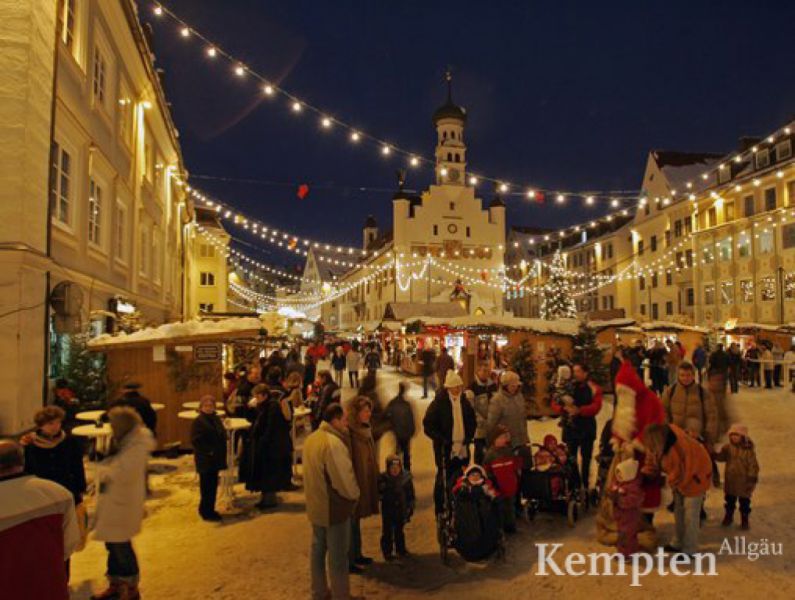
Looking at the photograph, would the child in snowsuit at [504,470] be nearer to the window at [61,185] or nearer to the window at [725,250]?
the window at [61,185]

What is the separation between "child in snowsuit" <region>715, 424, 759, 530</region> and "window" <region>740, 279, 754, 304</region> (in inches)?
1215

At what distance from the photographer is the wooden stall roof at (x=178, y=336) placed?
1078 cm

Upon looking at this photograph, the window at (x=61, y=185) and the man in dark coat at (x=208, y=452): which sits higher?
the window at (x=61, y=185)

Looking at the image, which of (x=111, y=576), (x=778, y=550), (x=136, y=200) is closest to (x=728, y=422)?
(x=778, y=550)

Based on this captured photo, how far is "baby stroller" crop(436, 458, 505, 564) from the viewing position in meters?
5.77

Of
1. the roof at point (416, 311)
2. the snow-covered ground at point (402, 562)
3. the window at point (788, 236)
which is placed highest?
the window at point (788, 236)

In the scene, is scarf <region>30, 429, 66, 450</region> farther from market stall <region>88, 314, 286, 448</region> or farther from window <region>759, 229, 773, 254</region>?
window <region>759, 229, 773, 254</region>

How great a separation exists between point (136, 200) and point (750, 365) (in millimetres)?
21181

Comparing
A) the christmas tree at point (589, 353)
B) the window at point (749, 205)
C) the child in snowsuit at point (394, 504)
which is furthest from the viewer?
the window at point (749, 205)

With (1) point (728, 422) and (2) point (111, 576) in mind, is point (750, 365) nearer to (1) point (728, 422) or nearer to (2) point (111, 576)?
(1) point (728, 422)

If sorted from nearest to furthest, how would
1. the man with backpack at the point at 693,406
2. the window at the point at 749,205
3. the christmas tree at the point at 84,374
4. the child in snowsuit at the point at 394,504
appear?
the child in snowsuit at the point at 394,504 → the man with backpack at the point at 693,406 → the christmas tree at the point at 84,374 → the window at the point at 749,205

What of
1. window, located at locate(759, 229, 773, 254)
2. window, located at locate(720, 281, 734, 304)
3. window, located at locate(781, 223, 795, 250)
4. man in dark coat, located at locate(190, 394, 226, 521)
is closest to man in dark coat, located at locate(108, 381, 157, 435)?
man in dark coat, located at locate(190, 394, 226, 521)

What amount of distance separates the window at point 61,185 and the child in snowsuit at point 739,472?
10.6 m

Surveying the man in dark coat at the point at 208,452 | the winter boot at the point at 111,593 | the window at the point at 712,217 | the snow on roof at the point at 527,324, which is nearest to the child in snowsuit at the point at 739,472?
the man in dark coat at the point at 208,452
